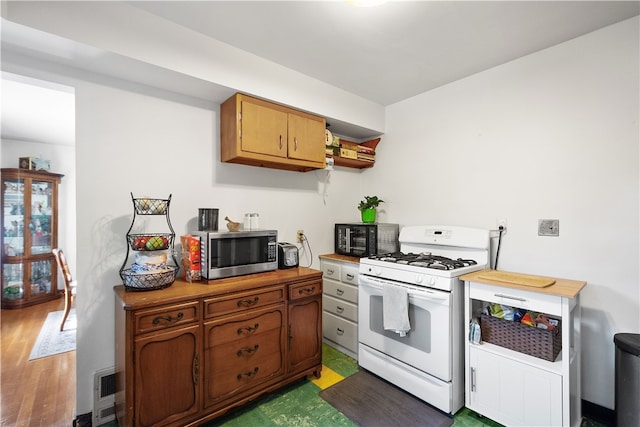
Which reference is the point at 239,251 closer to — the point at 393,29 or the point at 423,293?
the point at 423,293

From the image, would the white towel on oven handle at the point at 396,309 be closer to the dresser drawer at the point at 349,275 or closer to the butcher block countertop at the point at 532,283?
the butcher block countertop at the point at 532,283

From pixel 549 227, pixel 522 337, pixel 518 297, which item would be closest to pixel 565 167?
pixel 549 227

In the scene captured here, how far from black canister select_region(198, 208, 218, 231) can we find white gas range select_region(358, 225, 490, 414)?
1.25 m

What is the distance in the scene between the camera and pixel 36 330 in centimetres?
332

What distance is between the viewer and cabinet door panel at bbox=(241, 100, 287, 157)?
221cm

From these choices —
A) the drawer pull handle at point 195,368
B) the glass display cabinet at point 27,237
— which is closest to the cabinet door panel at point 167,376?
the drawer pull handle at point 195,368

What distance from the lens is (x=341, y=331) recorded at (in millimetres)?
2801

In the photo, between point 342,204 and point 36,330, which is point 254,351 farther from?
point 36,330

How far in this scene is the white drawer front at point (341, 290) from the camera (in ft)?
8.82

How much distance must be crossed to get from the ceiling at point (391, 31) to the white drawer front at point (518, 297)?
1.66m

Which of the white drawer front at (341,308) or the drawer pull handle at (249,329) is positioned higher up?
the drawer pull handle at (249,329)

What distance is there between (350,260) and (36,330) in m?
3.72

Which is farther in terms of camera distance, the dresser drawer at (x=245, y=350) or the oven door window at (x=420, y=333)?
the oven door window at (x=420, y=333)

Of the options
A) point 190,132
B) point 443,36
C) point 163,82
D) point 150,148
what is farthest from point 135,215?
point 443,36
